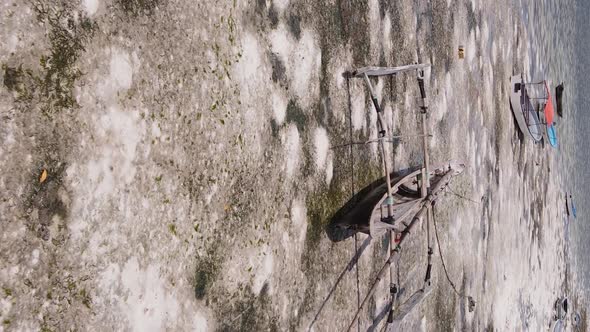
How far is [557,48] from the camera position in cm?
540

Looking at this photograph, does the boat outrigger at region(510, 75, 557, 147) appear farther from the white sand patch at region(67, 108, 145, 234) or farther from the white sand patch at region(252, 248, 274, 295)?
the white sand patch at region(67, 108, 145, 234)

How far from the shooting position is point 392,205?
5.84 ft

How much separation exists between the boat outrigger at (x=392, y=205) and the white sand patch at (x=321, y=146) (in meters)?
0.18

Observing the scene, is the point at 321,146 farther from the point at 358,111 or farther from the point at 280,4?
the point at 280,4

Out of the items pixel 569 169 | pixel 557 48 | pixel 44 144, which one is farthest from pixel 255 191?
pixel 569 169

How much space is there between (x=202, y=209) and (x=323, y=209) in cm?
54

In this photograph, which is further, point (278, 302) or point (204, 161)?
point (278, 302)

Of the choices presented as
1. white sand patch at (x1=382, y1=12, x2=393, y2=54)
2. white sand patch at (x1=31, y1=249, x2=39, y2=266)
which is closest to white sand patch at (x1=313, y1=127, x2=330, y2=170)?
white sand patch at (x1=382, y1=12, x2=393, y2=54)

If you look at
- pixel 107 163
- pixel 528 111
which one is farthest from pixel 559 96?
pixel 107 163

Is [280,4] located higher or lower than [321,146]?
higher

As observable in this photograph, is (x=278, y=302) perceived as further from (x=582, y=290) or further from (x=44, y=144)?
(x=582, y=290)

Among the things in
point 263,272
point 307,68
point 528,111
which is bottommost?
point 263,272

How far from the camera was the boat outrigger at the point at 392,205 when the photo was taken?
175cm

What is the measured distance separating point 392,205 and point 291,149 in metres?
0.42
